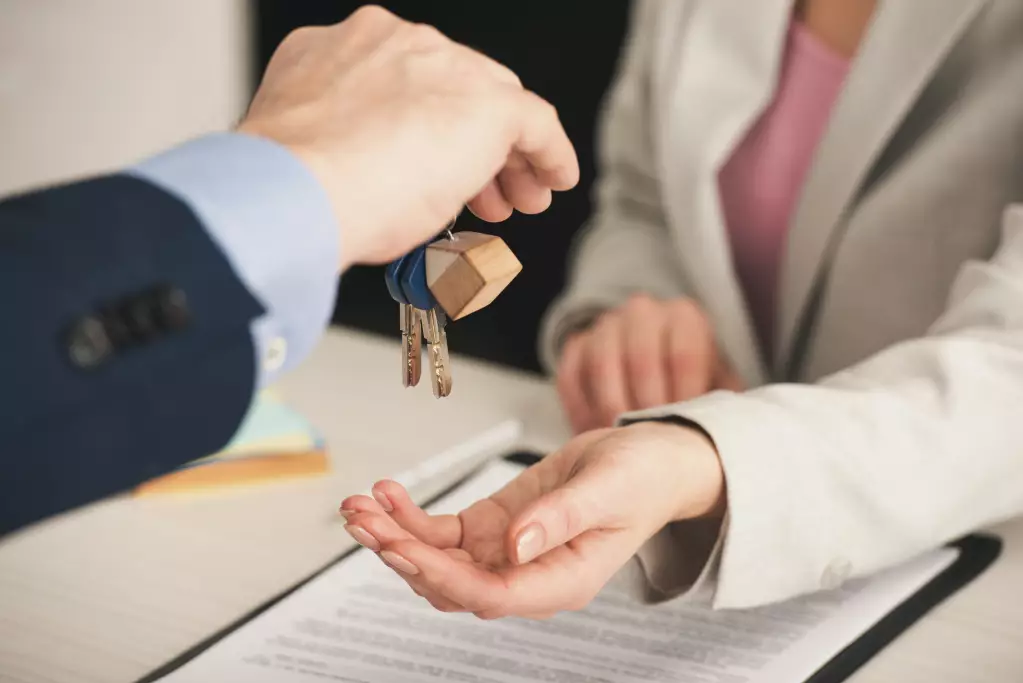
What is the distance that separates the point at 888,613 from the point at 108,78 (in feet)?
3.58

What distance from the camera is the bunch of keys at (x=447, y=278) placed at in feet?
Answer: 1.31

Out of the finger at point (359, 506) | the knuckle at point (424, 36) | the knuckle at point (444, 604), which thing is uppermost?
the knuckle at point (424, 36)

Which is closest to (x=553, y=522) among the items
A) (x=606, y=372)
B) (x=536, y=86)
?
(x=606, y=372)

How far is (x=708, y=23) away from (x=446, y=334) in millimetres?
493

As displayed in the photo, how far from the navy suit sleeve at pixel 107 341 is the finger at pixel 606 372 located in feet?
1.41

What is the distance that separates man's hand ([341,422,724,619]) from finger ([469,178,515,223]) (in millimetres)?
117

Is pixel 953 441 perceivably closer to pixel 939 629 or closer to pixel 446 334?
pixel 939 629

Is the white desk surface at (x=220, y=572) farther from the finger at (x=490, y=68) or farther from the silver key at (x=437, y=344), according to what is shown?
the finger at (x=490, y=68)

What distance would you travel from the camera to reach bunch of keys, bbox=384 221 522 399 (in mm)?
400

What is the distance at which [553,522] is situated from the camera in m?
0.41

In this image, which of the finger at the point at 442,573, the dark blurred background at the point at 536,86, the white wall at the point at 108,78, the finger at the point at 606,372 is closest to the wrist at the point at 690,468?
the finger at the point at 442,573

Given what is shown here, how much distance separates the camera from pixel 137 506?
Answer: 2.21 ft

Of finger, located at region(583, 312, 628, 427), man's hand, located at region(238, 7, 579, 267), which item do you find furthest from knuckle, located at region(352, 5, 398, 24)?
finger, located at region(583, 312, 628, 427)

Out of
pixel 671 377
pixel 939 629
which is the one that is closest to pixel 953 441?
pixel 939 629
